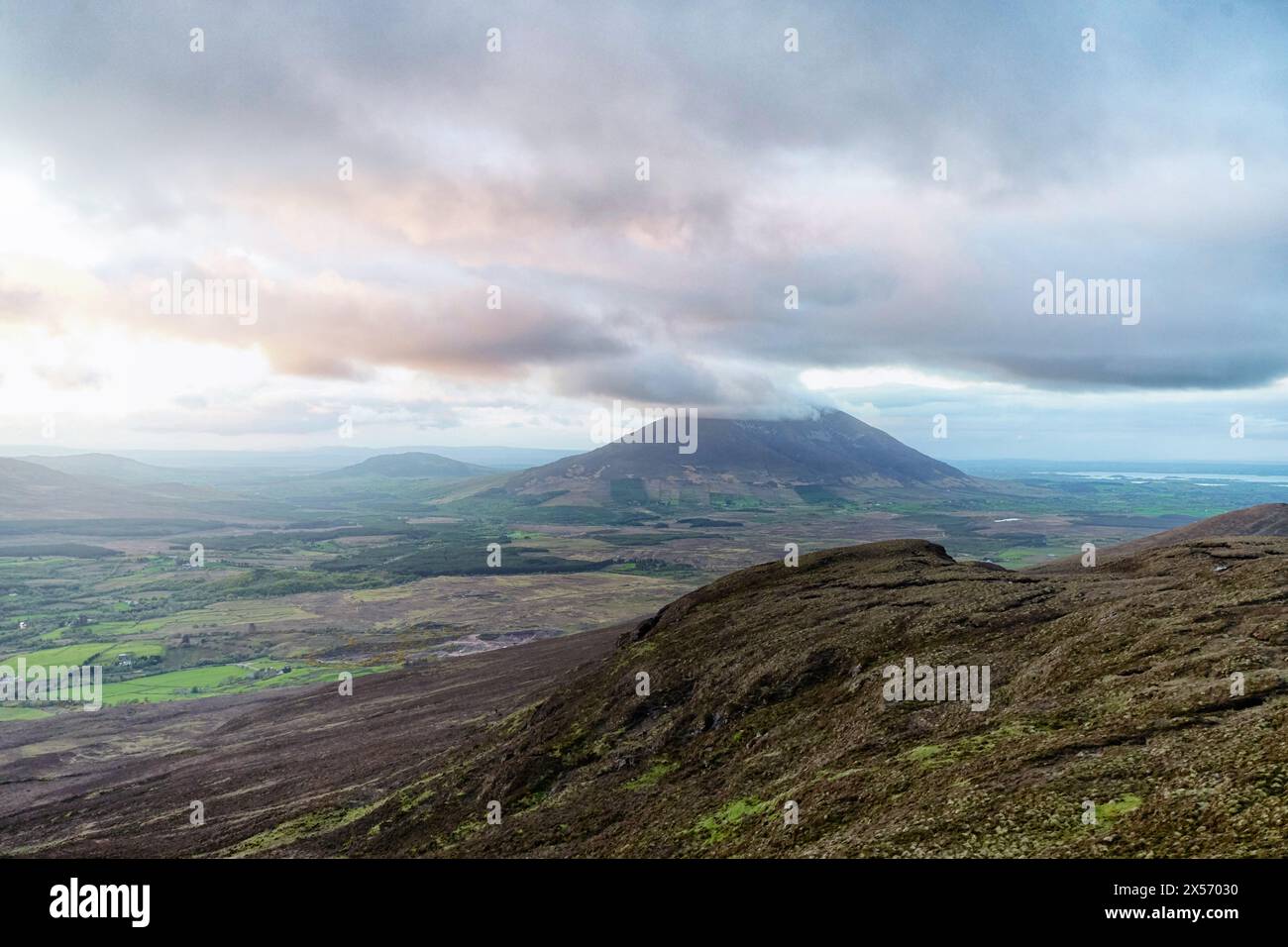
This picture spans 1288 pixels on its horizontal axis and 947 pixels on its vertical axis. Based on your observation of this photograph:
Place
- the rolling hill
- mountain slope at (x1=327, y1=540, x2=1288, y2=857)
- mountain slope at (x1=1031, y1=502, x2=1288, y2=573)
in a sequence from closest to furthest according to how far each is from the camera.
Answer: mountain slope at (x1=327, y1=540, x2=1288, y2=857), the rolling hill, mountain slope at (x1=1031, y1=502, x2=1288, y2=573)

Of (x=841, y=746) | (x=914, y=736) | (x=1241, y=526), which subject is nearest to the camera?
(x=914, y=736)

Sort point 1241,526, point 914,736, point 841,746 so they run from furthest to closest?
point 1241,526 < point 841,746 < point 914,736

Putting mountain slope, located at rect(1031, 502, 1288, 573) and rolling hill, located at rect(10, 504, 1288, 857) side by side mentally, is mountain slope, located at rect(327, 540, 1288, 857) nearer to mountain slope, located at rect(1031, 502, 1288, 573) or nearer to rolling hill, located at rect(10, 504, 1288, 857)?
rolling hill, located at rect(10, 504, 1288, 857)

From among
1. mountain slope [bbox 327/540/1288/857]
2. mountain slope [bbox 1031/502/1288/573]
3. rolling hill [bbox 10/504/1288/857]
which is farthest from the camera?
mountain slope [bbox 1031/502/1288/573]

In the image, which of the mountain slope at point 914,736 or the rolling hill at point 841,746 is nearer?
the mountain slope at point 914,736

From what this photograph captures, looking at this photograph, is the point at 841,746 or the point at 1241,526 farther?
the point at 1241,526

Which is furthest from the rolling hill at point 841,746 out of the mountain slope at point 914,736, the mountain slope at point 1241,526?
the mountain slope at point 1241,526

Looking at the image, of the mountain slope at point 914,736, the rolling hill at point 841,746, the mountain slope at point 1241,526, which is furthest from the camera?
the mountain slope at point 1241,526

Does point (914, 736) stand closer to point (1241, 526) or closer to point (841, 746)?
point (841, 746)

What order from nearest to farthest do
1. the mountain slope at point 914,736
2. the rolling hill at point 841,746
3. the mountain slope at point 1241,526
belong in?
1. the mountain slope at point 914,736
2. the rolling hill at point 841,746
3. the mountain slope at point 1241,526

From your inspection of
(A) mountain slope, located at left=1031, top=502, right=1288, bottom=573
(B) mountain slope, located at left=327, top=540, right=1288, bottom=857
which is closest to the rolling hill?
(B) mountain slope, located at left=327, top=540, right=1288, bottom=857

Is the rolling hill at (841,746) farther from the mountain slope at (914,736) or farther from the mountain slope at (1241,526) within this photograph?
the mountain slope at (1241,526)

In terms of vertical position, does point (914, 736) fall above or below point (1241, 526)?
above

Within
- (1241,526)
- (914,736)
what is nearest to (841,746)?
(914,736)
